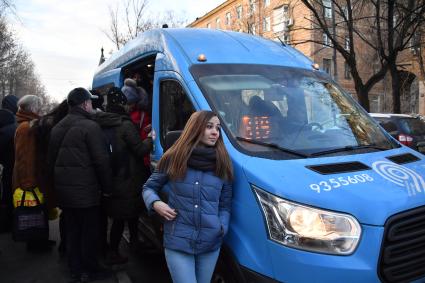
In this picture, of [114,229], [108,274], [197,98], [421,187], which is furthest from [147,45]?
[421,187]

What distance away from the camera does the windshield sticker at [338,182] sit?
2.69m

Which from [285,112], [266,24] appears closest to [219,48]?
[285,112]

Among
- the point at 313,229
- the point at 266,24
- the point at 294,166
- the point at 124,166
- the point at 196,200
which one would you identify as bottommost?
the point at 313,229

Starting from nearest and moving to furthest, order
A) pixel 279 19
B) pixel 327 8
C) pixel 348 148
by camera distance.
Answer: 1. pixel 348 148
2. pixel 327 8
3. pixel 279 19

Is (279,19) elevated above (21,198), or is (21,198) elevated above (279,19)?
(279,19)

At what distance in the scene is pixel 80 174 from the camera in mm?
4137

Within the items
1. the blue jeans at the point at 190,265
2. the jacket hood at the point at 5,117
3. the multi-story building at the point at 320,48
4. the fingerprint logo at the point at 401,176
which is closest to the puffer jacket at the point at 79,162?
the blue jeans at the point at 190,265

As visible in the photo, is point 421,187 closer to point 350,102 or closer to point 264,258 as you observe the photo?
point 264,258

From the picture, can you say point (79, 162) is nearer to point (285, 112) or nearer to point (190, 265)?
point (190, 265)

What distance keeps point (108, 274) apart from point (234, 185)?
2.31 m

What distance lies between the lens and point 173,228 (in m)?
2.94

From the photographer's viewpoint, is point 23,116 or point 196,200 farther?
point 23,116

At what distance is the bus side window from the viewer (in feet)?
12.6

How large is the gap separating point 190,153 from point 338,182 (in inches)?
39.3
